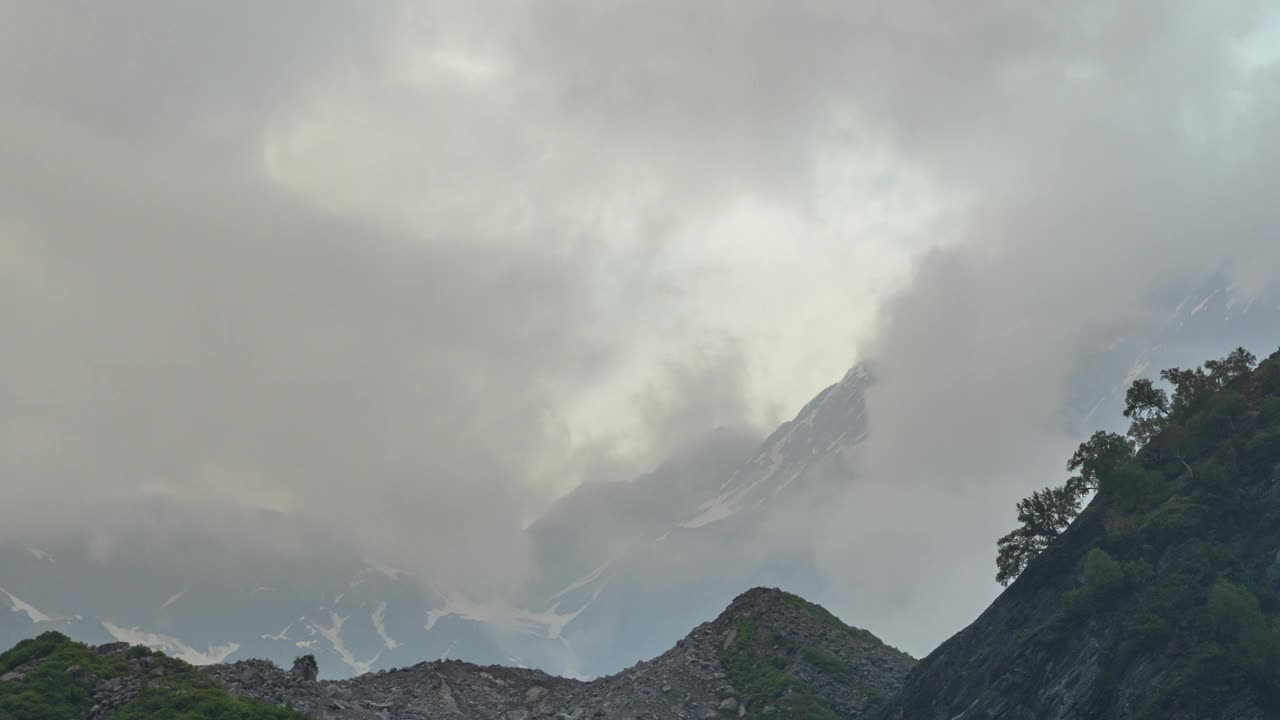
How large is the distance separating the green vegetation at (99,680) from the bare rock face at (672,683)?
276 inches

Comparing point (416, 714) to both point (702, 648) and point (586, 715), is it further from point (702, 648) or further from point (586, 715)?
point (702, 648)

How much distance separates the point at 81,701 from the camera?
76938 millimetres

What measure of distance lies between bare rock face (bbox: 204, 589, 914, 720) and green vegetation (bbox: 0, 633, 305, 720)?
276 inches

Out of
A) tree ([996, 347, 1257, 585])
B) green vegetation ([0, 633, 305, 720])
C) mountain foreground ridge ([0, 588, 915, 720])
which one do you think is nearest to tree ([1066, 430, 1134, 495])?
tree ([996, 347, 1257, 585])

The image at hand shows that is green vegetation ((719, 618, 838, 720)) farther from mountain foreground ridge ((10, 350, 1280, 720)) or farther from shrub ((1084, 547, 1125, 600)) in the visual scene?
shrub ((1084, 547, 1125, 600))

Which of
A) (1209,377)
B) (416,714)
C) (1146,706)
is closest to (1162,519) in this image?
(1146,706)

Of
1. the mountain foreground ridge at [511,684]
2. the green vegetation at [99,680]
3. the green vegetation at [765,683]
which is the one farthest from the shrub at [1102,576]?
the green vegetation at [99,680]

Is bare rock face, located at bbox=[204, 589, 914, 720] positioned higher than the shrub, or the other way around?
bare rock face, located at bbox=[204, 589, 914, 720]

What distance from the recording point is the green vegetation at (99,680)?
7462 centimetres

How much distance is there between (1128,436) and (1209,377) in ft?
38.7

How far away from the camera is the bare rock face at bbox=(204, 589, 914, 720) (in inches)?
4026

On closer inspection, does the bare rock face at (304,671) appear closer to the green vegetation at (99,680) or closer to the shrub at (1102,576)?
the green vegetation at (99,680)

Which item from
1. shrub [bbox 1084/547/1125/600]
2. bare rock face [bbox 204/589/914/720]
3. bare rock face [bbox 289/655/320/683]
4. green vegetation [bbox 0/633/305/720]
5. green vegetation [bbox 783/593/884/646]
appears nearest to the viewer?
green vegetation [bbox 0/633/305/720]

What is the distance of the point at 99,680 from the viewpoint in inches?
3172
